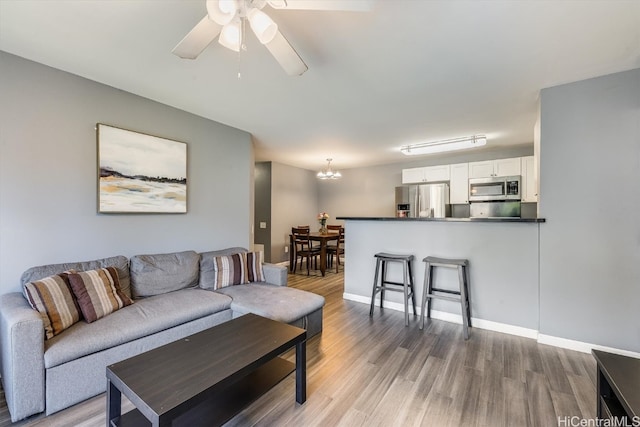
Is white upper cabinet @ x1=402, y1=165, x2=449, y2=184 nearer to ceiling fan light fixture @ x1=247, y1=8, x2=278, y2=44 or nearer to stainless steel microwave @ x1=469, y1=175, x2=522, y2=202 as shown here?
stainless steel microwave @ x1=469, y1=175, x2=522, y2=202

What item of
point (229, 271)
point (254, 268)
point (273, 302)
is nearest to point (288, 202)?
point (254, 268)

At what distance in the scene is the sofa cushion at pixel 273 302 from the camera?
2.32 metres

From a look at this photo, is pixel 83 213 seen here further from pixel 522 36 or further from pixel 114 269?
pixel 522 36

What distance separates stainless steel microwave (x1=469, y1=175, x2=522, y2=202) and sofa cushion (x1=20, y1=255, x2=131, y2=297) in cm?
511

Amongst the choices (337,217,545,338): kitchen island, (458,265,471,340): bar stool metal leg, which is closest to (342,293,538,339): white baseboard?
(337,217,545,338): kitchen island

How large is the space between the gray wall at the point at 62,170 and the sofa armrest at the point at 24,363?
791mm

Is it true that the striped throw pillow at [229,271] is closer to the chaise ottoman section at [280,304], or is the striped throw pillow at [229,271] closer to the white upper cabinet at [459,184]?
the chaise ottoman section at [280,304]

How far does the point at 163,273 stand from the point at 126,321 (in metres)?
0.76

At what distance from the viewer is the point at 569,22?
167 centimetres

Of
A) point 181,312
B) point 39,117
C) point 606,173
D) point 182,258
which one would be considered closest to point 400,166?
point 606,173

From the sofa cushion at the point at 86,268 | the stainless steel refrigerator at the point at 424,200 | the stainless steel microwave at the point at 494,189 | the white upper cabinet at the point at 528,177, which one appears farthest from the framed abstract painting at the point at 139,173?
the white upper cabinet at the point at 528,177

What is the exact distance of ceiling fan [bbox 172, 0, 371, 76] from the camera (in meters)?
1.24

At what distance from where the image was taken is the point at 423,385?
6.27 feet

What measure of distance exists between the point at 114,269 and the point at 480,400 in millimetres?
2947
